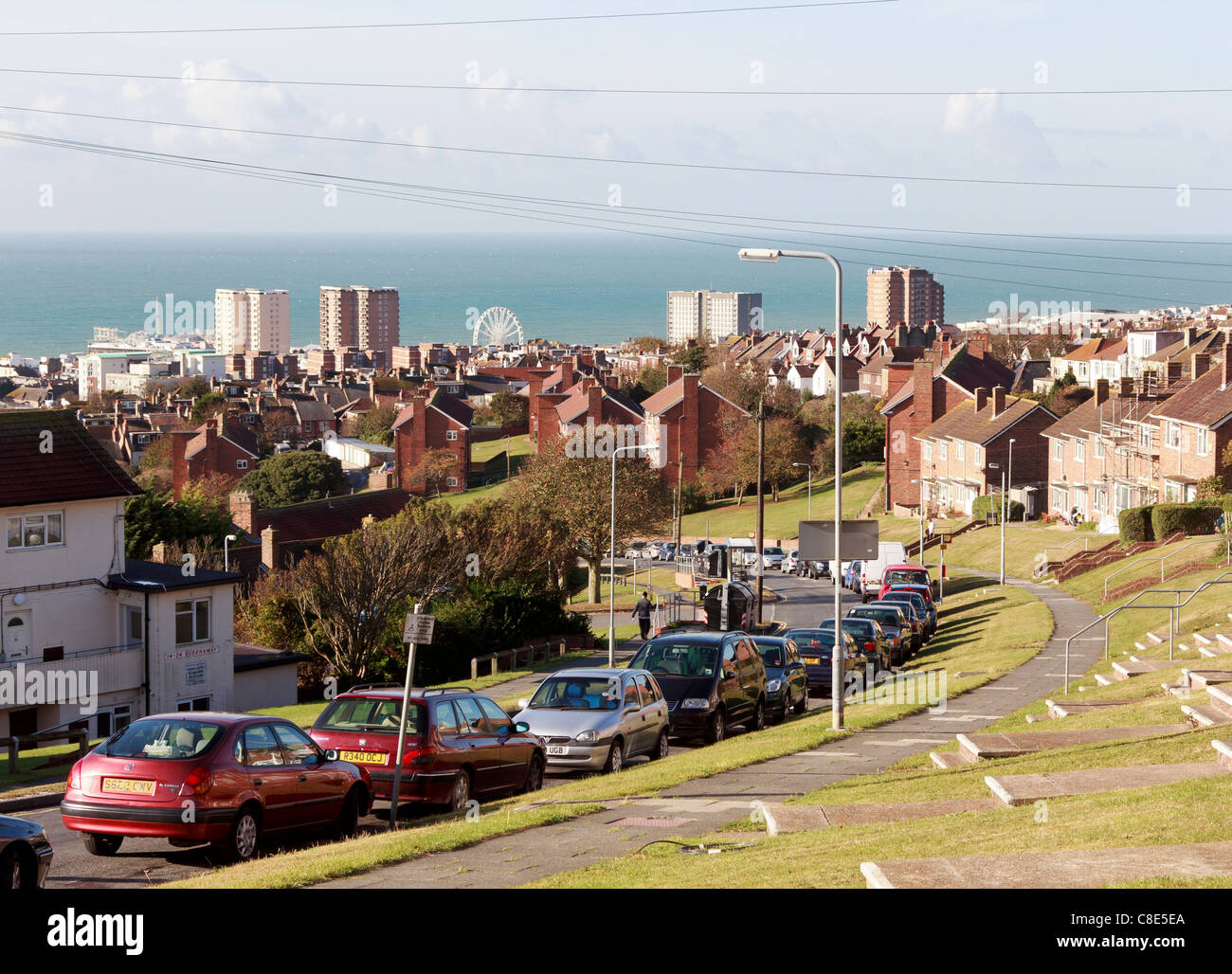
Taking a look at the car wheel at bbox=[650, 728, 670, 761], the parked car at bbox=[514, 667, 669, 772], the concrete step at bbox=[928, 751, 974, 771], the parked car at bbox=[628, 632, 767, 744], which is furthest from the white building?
the concrete step at bbox=[928, 751, 974, 771]

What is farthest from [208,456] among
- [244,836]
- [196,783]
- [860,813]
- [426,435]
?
[860,813]

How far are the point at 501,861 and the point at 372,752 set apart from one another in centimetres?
446

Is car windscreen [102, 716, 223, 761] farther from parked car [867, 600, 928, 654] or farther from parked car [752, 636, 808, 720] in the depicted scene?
parked car [867, 600, 928, 654]

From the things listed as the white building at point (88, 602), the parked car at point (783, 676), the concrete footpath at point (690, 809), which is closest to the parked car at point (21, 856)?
the concrete footpath at point (690, 809)

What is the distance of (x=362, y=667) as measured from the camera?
141 feet

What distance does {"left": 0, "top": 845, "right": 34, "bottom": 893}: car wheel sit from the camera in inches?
451

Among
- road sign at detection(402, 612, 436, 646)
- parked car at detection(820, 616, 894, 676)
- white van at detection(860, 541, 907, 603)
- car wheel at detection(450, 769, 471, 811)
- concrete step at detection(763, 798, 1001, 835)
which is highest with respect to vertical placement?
road sign at detection(402, 612, 436, 646)

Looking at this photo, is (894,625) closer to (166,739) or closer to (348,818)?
(348,818)

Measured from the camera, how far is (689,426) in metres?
111

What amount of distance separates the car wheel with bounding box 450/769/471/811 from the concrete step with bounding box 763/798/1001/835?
14.2 ft

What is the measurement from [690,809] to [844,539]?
8902 mm
